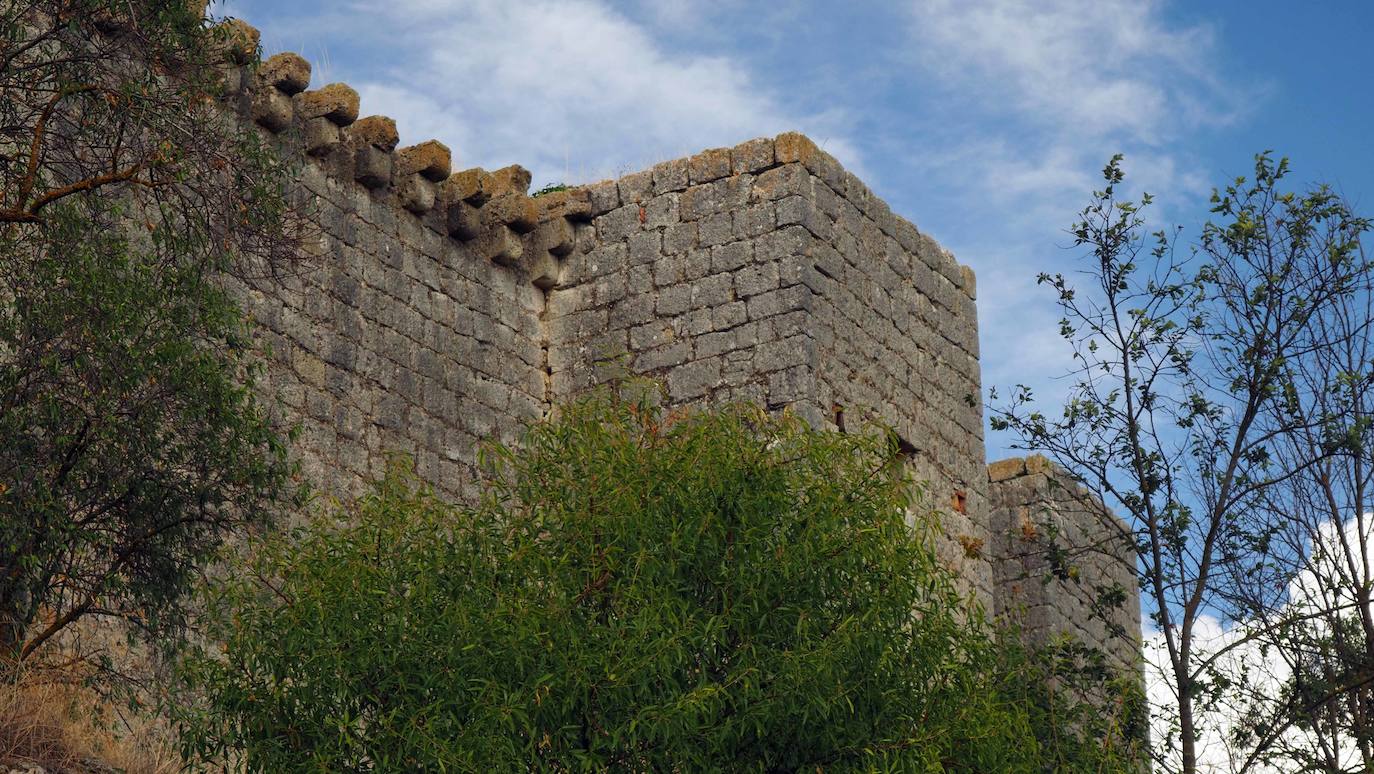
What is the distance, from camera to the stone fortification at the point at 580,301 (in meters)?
11.5

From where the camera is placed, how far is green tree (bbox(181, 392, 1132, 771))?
720 centimetres

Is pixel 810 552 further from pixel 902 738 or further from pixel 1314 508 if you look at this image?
pixel 1314 508

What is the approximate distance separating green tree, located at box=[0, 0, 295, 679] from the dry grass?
192mm

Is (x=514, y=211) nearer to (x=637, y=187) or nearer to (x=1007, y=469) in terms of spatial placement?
(x=637, y=187)

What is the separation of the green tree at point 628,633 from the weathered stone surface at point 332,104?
4019 millimetres

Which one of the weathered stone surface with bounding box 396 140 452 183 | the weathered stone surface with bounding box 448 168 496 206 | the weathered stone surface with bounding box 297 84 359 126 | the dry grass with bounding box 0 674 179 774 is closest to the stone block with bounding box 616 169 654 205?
the weathered stone surface with bounding box 448 168 496 206

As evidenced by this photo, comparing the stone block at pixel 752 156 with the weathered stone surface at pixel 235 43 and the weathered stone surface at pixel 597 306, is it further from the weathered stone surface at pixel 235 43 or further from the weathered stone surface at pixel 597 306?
the weathered stone surface at pixel 235 43

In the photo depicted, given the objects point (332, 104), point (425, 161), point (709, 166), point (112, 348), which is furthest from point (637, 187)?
point (112, 348)

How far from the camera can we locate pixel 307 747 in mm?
7648

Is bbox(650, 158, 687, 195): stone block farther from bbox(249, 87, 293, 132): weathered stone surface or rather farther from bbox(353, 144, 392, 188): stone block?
bbox(249, 87, 293, 132): weathered stone surface

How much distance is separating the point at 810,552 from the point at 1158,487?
4.10 m

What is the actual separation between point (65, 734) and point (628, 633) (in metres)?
2.58

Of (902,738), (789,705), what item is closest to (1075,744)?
(902,738)

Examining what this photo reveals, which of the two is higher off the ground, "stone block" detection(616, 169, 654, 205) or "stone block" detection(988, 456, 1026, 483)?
"stone block" detection(616, 169, 654, 205)
